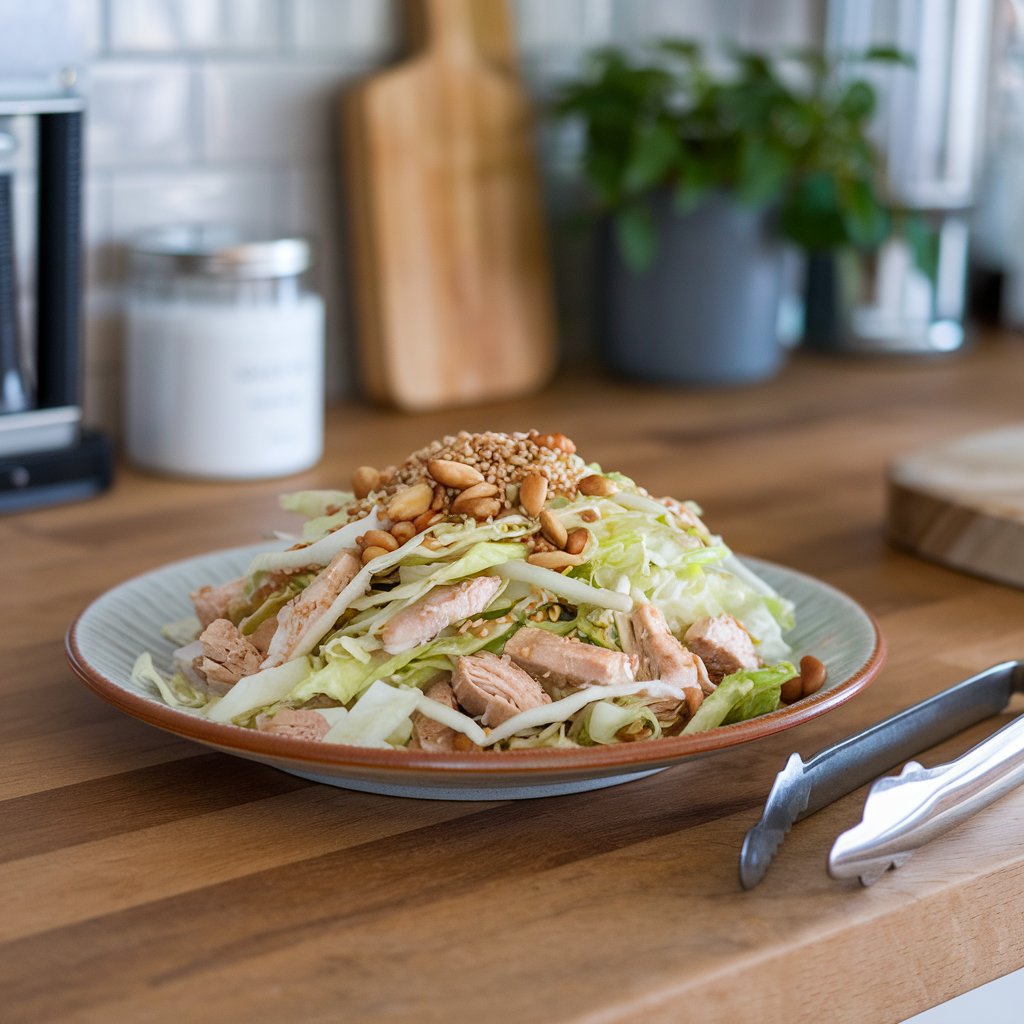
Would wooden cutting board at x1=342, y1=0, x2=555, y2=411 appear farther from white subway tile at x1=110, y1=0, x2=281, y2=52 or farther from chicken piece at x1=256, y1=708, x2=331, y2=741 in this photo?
chicken piece at x1=256, y1=708, x2=331, y2=741

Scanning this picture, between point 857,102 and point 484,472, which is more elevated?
point 857,102

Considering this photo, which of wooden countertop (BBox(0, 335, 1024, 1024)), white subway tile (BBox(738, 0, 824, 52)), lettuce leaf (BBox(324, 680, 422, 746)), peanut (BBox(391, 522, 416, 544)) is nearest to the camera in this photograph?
wooden countertop (BBox(0, 335, 1024, 1024))

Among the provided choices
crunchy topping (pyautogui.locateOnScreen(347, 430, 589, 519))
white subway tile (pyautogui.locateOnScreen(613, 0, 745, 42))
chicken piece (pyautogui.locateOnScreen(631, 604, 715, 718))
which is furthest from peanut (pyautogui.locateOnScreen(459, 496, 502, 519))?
white subway tile (pyautogui.locateOnScreen(613, 0, 745, 42))

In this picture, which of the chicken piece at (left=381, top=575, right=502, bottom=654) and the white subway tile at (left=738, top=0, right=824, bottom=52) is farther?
the white subway tile at (left=738, top=0, right=824, bottom=52)

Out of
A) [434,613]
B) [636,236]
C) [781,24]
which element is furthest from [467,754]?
[781,24]

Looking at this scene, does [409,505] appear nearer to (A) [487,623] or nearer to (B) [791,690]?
(A) [487,623]

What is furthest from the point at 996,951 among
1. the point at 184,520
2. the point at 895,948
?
the point at 184,520
